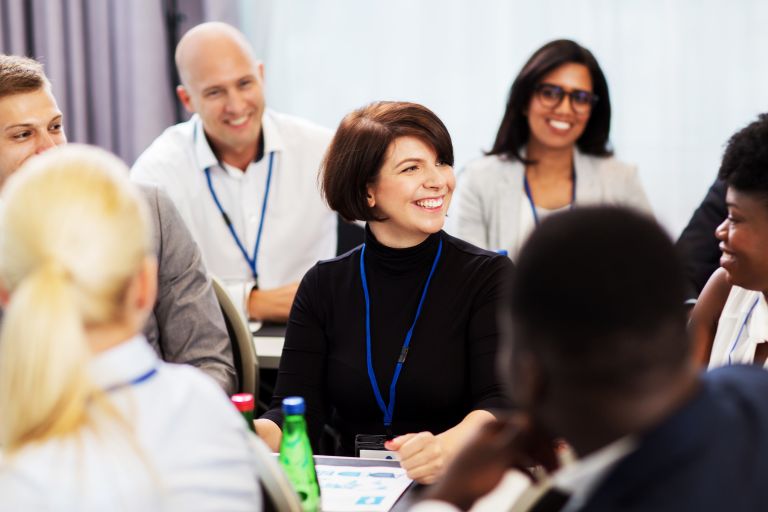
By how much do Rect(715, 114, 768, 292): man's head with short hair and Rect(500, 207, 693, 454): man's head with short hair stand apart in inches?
39.7

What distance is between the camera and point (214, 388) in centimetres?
115

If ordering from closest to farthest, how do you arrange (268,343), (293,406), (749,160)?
(293,406), (749,160), (268,343)

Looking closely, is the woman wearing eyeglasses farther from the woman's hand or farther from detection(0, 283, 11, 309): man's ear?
detection(0, 283, 11, 309): man's ear

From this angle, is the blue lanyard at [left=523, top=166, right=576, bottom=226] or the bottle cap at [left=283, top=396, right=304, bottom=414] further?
the blue lanyard at [left=523, top=166, right=576, bottom=226]

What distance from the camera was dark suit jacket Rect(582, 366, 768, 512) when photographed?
854mm

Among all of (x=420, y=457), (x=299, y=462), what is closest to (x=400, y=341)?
(x=420, y=457)

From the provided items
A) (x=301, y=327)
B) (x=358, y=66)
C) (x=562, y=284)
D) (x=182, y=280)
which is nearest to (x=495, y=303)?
(x=301, y=327)

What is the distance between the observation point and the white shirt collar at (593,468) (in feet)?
2.93

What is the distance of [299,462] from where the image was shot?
156cm

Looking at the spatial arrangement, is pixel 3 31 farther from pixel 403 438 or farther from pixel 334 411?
pixel 403 438

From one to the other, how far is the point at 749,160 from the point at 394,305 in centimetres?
85

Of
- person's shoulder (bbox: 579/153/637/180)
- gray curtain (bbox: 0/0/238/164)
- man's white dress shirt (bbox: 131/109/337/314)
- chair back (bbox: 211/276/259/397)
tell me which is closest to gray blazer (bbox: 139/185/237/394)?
chair back (bbox: 211/276/259/397)

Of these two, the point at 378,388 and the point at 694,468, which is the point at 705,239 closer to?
the point at 378,388

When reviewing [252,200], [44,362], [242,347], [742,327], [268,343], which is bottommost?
[268,343]
